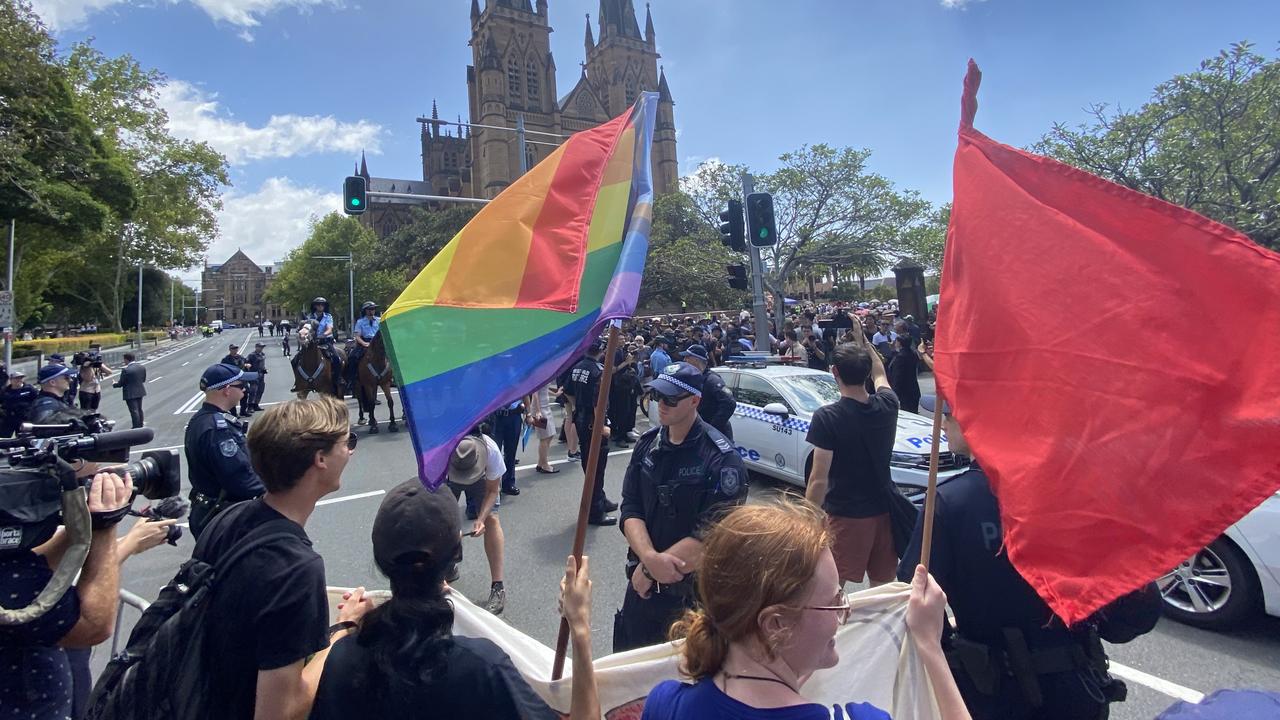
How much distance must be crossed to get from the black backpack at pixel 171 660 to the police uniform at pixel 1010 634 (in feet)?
6.73

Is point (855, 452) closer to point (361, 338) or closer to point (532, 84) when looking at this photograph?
point (361, 338)

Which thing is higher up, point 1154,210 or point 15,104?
point 15,104

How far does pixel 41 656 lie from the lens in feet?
6.39

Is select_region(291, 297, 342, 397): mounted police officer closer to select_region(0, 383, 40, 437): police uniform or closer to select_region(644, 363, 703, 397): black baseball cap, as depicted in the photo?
select_region(0, 383, 40, 437): police uniform

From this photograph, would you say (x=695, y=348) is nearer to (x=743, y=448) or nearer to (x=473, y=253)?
(x=743, y=448)

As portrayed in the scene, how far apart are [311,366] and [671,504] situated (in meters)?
11.8

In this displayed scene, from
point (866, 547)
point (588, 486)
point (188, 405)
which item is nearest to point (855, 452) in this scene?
point (866, 547)

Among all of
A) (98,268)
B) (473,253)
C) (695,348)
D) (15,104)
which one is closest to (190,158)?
(98,268)

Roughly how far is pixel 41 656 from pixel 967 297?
10.0 ft

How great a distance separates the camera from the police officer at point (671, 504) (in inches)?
110

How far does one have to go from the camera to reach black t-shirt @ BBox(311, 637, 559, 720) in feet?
4.96

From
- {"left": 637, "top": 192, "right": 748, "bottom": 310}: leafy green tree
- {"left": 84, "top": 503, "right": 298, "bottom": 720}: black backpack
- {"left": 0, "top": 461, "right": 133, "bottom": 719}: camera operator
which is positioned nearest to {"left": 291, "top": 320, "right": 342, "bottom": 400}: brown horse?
{"left": 0, "top": 461, "right": 133, "bottom": 719}: camera operator

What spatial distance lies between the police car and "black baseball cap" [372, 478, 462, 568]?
5.14 m

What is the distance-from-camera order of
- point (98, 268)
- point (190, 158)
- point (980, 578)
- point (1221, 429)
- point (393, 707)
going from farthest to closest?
point (98, 268) < point (190, 158) < point (980, 578) < point (1221, 429) < point (393, 707)
